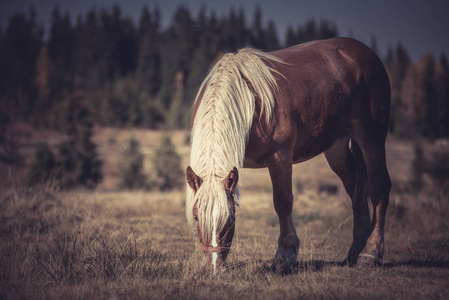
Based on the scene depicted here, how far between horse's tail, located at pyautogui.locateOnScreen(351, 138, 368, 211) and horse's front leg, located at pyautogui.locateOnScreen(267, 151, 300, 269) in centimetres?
151

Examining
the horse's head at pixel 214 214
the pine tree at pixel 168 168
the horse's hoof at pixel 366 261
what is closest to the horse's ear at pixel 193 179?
the horse's head at pixel 214 214

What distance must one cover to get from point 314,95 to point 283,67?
1.56ft

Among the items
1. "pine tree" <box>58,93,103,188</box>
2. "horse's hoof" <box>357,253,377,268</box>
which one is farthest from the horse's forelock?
"pine tree" <box>58,93,103,188</box>

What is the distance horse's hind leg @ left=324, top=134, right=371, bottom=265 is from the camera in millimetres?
4812

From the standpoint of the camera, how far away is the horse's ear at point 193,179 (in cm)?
319

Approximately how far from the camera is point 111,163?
97.0ft

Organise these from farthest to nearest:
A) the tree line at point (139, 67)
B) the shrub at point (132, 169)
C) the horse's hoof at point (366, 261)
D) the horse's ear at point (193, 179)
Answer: the tree line at point (139, 67)
the shrub at point (132, 169)
the horse's hoof at point (366, 261)
the horse's ear at point (193, 179)

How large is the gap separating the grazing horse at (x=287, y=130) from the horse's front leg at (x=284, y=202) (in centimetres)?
1

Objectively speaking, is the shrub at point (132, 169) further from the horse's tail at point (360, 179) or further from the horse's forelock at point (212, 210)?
the horse's forelock at point (212, 210)

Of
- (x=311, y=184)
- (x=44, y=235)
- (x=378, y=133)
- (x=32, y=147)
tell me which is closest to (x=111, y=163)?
(x=32, y=147)

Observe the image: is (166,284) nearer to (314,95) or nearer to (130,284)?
(130,284)

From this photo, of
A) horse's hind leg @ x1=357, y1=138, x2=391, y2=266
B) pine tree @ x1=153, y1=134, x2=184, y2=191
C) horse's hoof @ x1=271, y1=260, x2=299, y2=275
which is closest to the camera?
horse's hoof @ x1=271, y1=260, x2=299, y2=275

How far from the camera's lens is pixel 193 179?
323cm

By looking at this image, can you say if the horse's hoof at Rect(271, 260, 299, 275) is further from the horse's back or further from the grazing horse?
the horse's back
